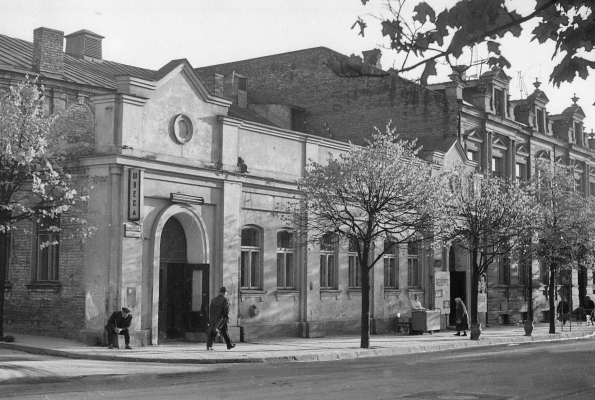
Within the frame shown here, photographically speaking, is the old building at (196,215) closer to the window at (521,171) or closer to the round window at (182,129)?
the round window at (182,129)

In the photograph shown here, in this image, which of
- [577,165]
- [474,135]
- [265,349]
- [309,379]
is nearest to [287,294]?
[265,349]

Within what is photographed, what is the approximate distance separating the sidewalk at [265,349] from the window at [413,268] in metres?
3.76

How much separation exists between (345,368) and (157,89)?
31.7ft

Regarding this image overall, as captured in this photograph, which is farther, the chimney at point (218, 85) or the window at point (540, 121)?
the window at point (540, 121)

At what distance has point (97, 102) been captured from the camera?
22.6 metres

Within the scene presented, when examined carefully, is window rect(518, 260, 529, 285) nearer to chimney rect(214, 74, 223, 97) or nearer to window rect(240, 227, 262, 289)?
chimney rect(214, 74, 223, 97)

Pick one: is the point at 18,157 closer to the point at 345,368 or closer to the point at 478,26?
the point at 345,368

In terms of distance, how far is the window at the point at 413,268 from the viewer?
3412 centimetres

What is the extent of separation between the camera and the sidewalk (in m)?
19.8

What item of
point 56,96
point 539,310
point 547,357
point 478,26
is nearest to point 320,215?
point 547,357

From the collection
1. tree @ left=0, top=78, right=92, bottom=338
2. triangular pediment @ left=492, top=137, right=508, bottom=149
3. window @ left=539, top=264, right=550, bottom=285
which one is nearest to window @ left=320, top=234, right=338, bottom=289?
tree @ left=0, top=78, right=92, bottom=338

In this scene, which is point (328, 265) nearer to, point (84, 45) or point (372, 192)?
point (372, 192)

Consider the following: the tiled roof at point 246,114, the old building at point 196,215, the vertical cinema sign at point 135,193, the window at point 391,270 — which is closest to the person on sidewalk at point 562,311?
the old building at point 196,215

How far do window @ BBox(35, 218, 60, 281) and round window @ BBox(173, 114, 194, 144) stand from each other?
4009 millimetres
